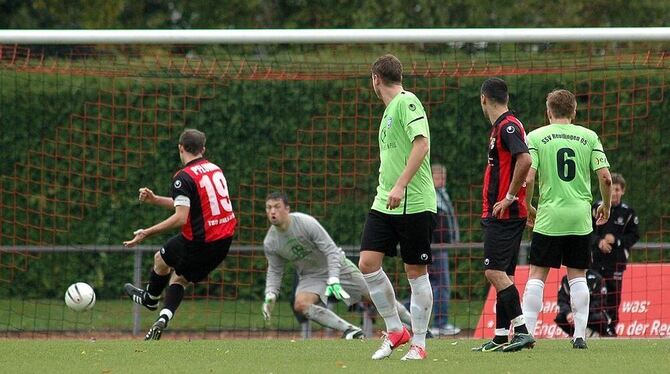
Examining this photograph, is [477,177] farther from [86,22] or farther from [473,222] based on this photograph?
[86,22]

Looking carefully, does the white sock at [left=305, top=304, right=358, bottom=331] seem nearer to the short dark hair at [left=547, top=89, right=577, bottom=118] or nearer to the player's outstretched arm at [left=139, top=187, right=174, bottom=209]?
the player's outstretched arm at [left=139, top=187, right=174, bottom=209]

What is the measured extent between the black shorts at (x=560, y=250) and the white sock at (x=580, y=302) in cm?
13

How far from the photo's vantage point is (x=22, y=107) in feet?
51.4

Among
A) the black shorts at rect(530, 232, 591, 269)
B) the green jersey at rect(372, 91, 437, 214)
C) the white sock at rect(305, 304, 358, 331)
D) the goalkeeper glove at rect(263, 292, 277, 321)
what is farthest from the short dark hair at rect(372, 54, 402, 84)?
the white sock at rect(305, 304, 358, 331)

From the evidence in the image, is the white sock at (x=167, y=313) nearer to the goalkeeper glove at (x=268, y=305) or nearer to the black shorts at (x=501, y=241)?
the goalkeeper glove at (x=268, y=305)

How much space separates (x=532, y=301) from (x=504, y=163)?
3.82 ft

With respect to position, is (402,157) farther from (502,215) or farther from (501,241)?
(501,241)

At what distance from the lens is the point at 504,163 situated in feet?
30.7

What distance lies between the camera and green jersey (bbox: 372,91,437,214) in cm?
868

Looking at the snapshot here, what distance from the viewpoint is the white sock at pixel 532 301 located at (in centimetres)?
984

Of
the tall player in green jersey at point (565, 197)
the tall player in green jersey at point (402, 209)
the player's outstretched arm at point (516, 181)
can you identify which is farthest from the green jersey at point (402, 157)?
the tall player in green jersey at point (565, 197)

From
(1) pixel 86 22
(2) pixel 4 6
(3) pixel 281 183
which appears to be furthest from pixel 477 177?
(2) pixel 4 6

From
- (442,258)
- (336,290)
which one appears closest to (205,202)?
(336,290)

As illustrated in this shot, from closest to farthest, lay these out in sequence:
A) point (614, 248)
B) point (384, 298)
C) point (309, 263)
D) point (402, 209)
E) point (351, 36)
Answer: point (402, 209), point (384, 298), point (351, 36), point (309, 263), point (614, 248)
